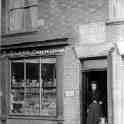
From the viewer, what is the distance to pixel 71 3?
1512cm

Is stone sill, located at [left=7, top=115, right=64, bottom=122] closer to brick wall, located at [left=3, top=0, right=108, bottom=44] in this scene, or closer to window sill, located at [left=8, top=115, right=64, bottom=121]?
window sill, located at [left=8, top=115, right=64, bottom=121]

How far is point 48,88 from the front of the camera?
15.5 m

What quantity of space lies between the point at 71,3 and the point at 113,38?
2.06 m

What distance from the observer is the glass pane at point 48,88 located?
1531 centimetres

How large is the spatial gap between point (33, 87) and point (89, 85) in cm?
205

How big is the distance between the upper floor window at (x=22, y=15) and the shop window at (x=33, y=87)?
4.05 feet

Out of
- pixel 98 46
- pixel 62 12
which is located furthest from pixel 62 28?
pixel 98 46

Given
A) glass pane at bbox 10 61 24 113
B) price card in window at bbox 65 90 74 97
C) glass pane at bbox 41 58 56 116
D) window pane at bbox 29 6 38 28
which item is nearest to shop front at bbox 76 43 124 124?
price card in window at bbox 65 90 74 97

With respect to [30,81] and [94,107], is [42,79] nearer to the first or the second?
[30,81]

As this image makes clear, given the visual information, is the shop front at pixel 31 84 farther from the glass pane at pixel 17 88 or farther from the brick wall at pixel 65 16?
the brick wall at pixel 65 16

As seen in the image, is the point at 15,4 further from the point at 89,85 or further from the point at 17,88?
the point at 89,85

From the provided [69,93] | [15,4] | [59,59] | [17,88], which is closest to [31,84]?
[17,88]

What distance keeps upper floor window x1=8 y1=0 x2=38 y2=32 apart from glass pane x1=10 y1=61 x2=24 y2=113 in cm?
134

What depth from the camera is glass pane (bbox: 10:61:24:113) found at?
16062 mm
